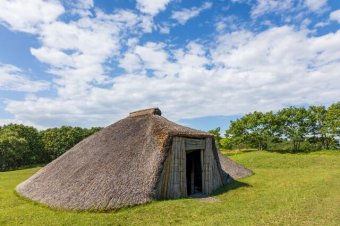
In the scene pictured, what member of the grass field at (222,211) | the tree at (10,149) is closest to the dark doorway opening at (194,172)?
the grass field at (222,211)

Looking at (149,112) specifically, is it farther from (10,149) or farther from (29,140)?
(29,140)

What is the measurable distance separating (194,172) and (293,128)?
160 ft

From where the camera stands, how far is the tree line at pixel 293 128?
61.3m

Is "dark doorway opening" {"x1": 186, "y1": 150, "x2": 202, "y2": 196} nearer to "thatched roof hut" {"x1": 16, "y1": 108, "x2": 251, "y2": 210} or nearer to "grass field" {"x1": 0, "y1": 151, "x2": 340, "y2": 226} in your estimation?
"thatched roof hut" {"x1": 16, "y1": 108, "x2": 251, "y2": 210}

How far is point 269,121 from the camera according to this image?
63.2m

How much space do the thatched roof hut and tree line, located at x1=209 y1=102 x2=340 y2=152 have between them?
45.8 meters

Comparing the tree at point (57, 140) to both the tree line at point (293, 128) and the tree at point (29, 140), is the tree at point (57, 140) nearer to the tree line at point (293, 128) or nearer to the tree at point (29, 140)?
the tree at point (29, 140)

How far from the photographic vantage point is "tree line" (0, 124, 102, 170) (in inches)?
1951

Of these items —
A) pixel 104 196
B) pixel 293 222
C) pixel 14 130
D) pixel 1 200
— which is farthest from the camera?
pixel 14 130

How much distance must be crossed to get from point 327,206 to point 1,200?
672 inches

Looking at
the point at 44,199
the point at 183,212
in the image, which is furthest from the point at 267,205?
the point at 44,199

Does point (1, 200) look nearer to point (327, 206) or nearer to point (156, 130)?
point (156, 130)

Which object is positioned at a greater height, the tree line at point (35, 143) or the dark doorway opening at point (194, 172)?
the tree line at point (35, 143)

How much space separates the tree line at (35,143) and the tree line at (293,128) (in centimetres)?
3561
